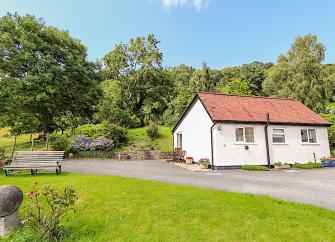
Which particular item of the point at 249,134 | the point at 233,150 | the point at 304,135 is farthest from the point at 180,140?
the point at 304,135

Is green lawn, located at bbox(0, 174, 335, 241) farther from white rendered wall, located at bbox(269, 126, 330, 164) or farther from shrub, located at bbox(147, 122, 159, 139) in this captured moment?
shrub, located at bbox(147, 122, 159, 139)

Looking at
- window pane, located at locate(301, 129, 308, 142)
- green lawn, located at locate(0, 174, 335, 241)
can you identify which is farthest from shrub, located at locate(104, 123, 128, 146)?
window pane, located at locate(301, 129, 308, 142)

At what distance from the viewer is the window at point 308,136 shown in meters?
18.1

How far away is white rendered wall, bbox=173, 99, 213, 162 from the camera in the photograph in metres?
17.1

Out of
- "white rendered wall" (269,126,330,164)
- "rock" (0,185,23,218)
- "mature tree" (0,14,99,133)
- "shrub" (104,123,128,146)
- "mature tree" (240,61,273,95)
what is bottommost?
"rock" (0,185,23,218)

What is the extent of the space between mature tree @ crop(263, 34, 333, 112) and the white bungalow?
11153 mm

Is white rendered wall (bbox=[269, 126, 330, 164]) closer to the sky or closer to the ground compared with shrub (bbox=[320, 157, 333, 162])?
closer to the sky

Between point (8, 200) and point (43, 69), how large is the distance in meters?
25.1

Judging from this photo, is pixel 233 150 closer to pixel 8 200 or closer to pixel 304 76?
pixel 8 200

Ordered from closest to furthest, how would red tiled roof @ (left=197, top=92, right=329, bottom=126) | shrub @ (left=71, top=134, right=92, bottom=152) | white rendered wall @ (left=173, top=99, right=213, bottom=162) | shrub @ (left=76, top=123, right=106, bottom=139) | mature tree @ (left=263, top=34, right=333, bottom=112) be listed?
red tiled roof @ (left=197, top=92, right=329, bottom=126) < white rendered wall @ (left=173, top=99, right=213, bottom=162) < shrub @ (left=71, top=134, right=92, bottom=152) < shrub @ (left=76, top=123, right=106, bottom=139) < mature tree @ (left=263, top=34, right=333, bottom=112)

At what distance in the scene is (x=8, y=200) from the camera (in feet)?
16.0

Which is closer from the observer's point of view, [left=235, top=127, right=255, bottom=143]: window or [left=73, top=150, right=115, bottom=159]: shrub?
[left=235, top=127, right=255, bottom=143]: window

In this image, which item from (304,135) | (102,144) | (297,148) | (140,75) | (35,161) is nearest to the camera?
(35,161)

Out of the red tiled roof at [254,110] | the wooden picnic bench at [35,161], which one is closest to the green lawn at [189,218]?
the wooden picnic bench at [35,161]
